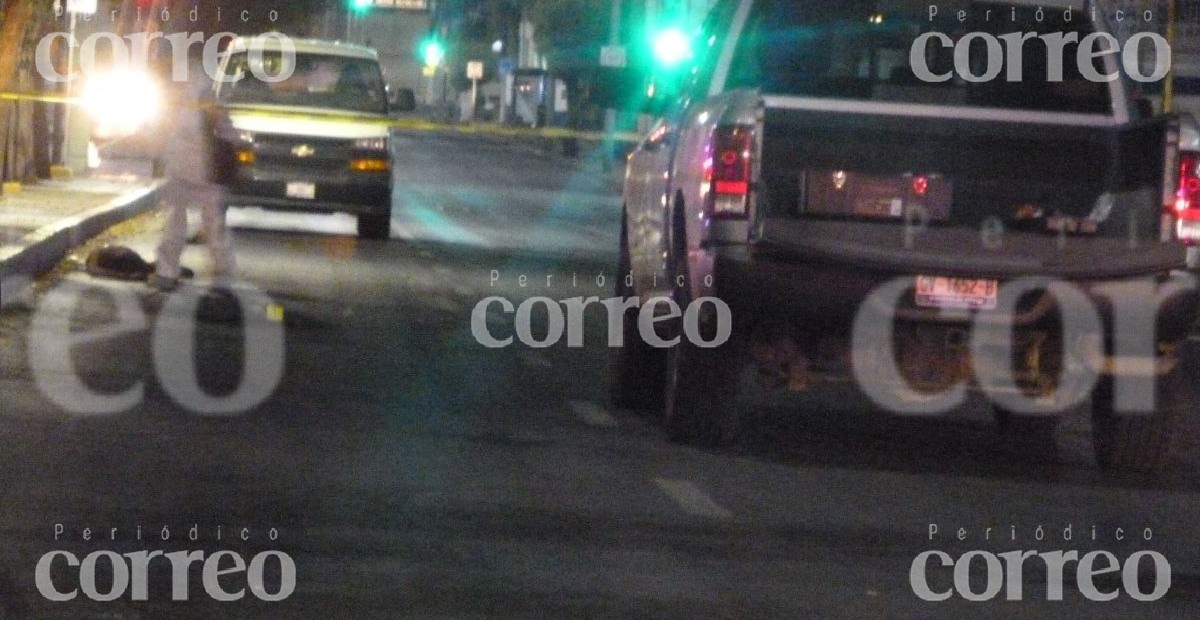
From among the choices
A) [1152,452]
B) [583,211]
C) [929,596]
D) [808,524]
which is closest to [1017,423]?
[1152,452]

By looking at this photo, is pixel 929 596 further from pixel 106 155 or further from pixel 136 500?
pixel 106 155

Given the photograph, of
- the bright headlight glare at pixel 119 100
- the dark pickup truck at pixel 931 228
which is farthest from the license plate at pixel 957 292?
the bright headlight glare at pixel 119 100

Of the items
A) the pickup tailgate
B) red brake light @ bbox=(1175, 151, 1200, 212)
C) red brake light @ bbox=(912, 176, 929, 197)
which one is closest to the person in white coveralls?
the pickup tailgate

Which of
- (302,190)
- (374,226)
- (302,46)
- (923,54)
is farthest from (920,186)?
(302,46)

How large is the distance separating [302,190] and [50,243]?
5.19 metres

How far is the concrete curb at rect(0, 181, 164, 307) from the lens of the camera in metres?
16.9

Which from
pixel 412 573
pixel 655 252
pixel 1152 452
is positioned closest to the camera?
pixel 412 573

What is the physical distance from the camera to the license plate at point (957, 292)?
978cm

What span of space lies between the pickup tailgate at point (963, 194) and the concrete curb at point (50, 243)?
25.0 ft

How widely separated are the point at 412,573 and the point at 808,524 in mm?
1885

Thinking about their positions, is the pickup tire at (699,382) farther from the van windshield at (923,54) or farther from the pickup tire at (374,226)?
the pickup tire at (374,226)

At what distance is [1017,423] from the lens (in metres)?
12.2

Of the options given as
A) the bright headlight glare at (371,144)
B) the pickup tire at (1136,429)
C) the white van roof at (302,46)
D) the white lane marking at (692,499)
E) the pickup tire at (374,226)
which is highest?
the white van roof at (302,46)

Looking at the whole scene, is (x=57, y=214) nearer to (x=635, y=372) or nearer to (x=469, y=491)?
(x=635, y=372)
